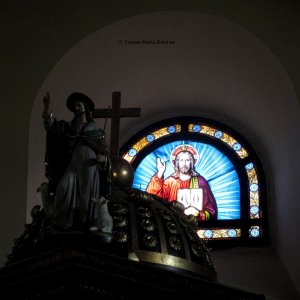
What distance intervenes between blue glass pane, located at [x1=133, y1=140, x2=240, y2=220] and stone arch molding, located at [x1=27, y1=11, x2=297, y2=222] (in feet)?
1.45

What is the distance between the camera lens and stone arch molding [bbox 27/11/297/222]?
7.33m

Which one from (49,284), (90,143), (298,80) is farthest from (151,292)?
(298,80)

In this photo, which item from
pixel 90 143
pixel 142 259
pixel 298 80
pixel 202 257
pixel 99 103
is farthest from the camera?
pixel 99 103

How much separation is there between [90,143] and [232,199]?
3518 mm

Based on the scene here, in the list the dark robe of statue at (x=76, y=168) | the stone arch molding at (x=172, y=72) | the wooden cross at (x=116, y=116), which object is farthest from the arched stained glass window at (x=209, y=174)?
the dark robe of statue at (x=76, y=168)

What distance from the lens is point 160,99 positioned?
8281 mm

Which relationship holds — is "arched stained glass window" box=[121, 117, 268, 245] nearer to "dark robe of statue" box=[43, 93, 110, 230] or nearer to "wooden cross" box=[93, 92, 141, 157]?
"wooden cross" box=[93, 92, 141, 157]

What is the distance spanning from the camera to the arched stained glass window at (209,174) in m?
8.04

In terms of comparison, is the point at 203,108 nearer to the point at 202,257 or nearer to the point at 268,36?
the point at 268,36

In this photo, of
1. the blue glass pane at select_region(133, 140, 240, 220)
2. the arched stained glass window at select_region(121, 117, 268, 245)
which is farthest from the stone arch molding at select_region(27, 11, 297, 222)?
the blue glass pane at select_region(133, 140, 240, 220)

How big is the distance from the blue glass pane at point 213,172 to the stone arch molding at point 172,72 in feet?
1.45

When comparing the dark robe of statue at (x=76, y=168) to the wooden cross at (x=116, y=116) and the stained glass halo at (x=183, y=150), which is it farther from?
the stained glass halo at (x=183, y=150)

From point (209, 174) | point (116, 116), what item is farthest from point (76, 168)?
point (209, 174)

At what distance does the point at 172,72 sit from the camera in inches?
311
